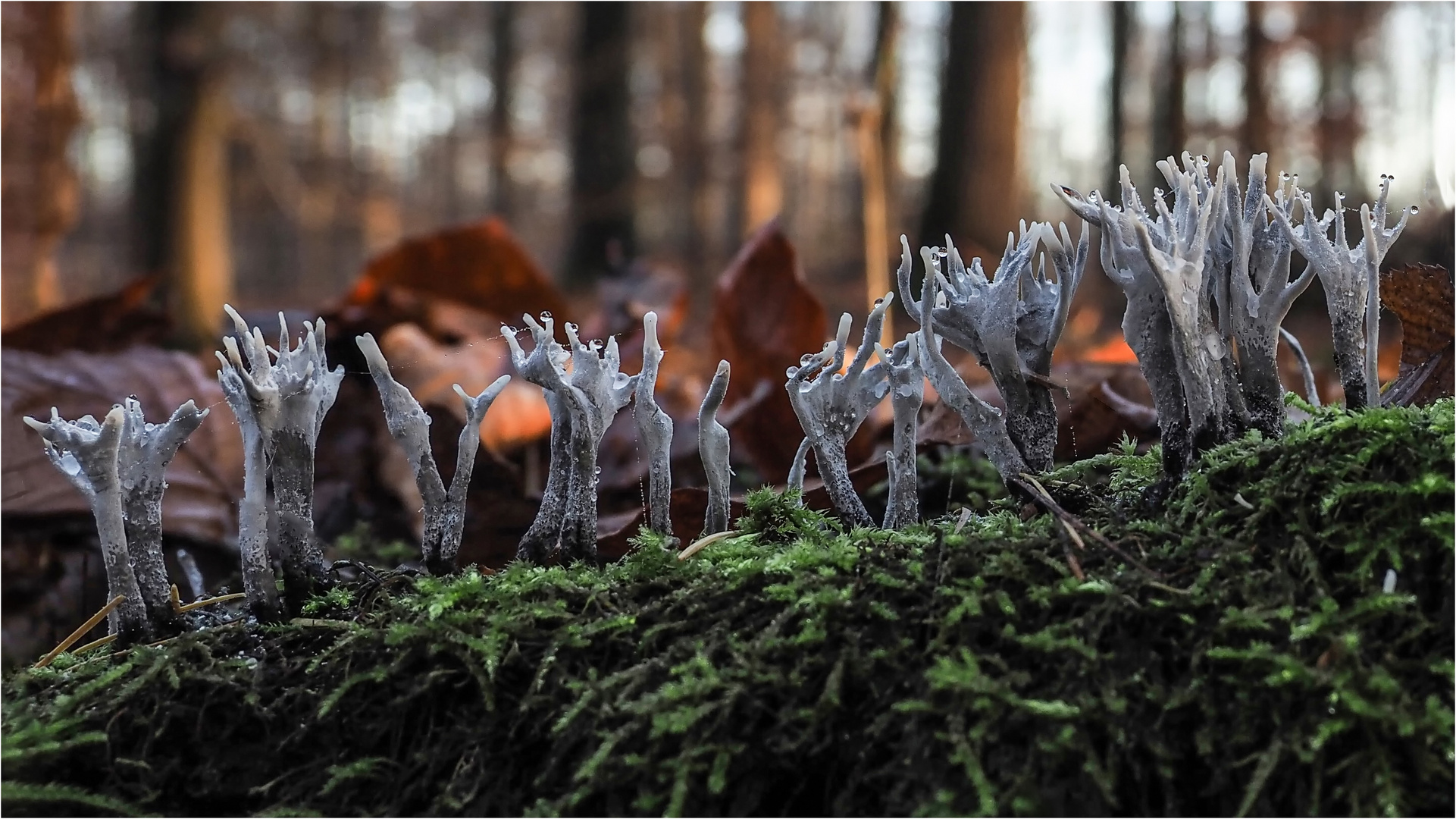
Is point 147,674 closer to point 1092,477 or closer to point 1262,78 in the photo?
point 1092,477

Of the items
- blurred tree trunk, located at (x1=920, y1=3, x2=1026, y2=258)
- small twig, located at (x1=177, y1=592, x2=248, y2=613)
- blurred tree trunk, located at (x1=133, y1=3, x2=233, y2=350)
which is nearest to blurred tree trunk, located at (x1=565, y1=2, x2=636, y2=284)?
blurred tree trunk, located at (x1=133, y1=3, x2=233, y2=350)

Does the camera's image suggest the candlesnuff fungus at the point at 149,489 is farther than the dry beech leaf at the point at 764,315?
No

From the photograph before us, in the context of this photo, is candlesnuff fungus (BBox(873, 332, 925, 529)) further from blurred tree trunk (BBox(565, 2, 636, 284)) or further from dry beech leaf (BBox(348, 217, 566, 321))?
blurred tree trunk (BBox(565, 2, 636, 284))

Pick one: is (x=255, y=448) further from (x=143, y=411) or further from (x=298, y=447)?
(x=143, y=411)

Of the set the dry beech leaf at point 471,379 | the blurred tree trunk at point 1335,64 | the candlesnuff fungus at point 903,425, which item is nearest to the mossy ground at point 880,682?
the candlesnuff fungus at point 903,425

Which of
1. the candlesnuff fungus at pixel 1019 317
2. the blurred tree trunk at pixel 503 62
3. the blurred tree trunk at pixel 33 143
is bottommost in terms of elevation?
the candlesnuff fungus at pixel 1019 317

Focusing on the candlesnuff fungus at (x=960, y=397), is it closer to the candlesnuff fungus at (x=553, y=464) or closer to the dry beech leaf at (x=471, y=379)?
the candlesnuff fungus at (x=553, y=464)

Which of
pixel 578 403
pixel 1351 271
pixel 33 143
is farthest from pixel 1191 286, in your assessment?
pixel 33 143
